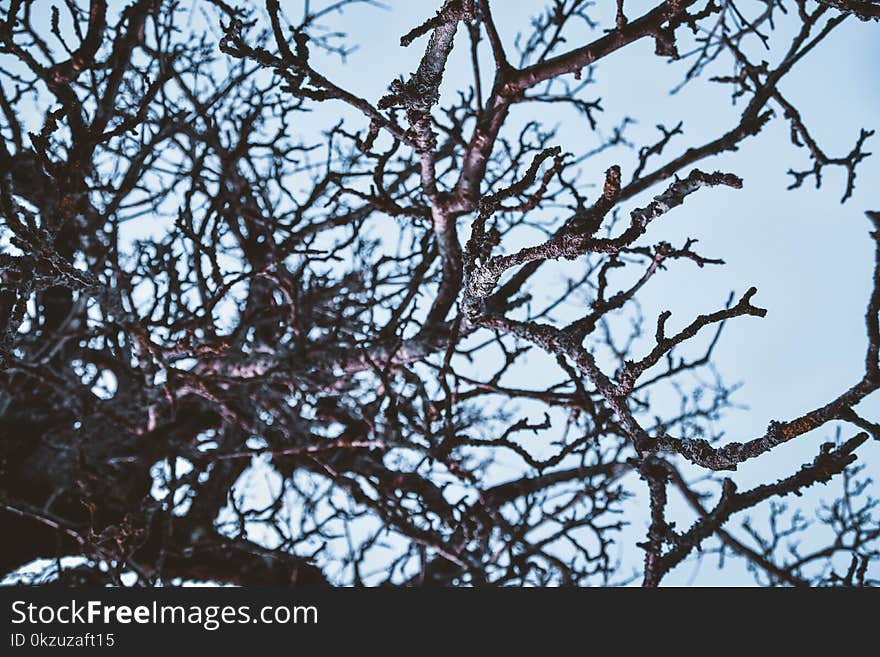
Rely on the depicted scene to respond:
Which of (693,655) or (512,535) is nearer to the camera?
(693,655)

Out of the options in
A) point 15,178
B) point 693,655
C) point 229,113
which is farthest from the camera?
point 229,113

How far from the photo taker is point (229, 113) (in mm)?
5074

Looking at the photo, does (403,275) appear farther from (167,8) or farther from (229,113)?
(167,8)

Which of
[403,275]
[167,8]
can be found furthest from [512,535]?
[167,8]

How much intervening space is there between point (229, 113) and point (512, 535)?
4112mm

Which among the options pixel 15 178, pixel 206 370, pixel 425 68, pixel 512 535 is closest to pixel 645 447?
pixel 425 68

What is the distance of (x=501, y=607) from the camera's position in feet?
10.1

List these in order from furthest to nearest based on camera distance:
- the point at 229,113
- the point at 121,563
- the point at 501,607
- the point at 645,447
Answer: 1. the point at 229,113
2. the point at 121,563
3. the point at 501,607
4. the point at 645,447

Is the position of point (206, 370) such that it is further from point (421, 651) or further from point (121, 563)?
point (421, 651)

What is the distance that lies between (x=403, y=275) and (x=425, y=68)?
9.21ft

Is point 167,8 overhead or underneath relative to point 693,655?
overhead

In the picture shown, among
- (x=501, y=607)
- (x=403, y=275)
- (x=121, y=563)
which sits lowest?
(x=501, y=607)

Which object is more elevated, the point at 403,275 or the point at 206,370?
the point at 403,275

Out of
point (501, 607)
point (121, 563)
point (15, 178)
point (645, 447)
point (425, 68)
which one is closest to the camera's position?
point (645, 447)
